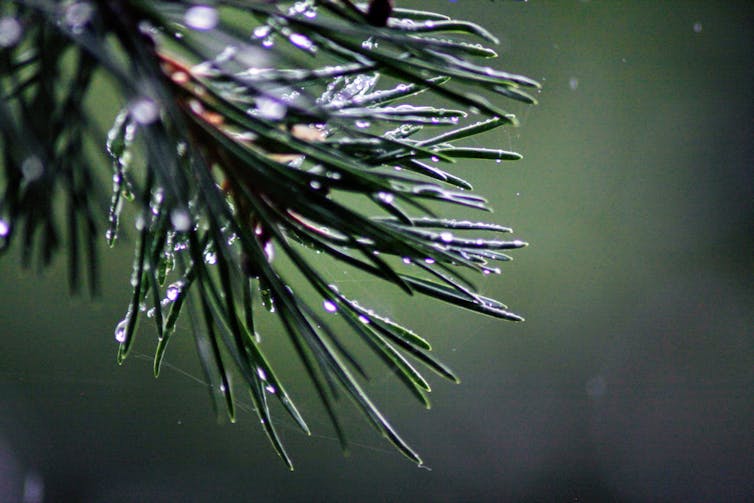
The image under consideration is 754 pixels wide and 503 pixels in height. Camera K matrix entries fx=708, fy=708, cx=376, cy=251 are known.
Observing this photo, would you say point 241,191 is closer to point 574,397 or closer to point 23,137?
point 23,137

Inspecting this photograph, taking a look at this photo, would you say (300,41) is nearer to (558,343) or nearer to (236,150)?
(236,150)

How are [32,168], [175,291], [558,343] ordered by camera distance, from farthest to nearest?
[558,343]
[175,291]
[32,168]

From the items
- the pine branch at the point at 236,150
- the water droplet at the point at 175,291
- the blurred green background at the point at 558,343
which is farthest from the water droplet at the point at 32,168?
the blurred green background at the point at 558,343

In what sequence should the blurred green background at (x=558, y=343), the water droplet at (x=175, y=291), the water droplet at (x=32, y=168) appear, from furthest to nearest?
the blurred green background at (x=558, y=343)
the water droplet at (x=175, y=291)
the water droplet at (x=32, y=168)

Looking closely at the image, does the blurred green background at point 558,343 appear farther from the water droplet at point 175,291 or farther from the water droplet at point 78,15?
the water droplet at point 78,15

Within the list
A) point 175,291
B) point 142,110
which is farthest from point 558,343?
point 142,110
